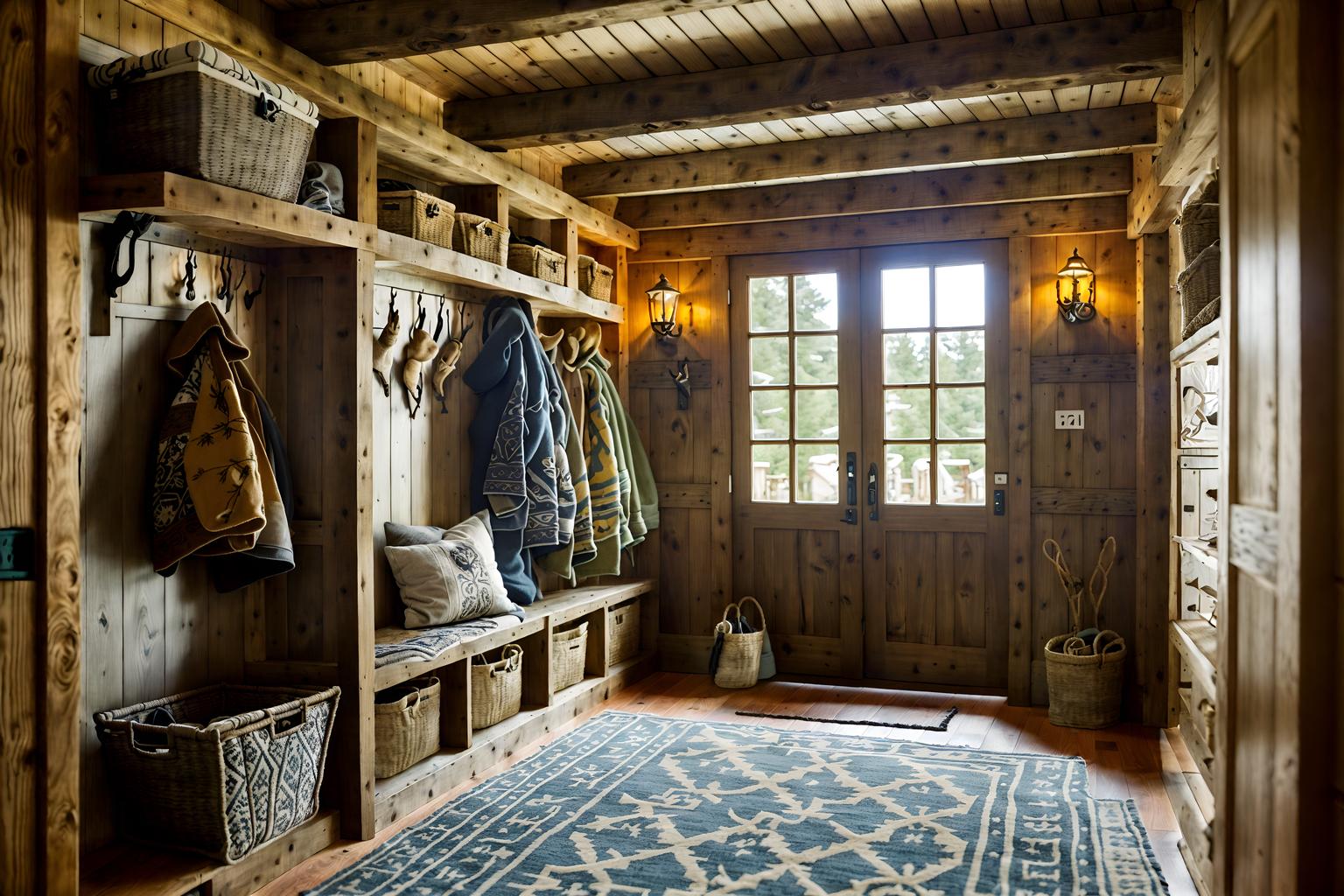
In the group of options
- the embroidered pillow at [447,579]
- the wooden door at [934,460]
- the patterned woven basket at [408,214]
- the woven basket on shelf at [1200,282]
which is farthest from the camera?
the wooden door at [934,460]

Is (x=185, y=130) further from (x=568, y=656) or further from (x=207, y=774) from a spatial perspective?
(x=568, y=656)

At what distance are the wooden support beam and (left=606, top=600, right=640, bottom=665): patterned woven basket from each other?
188cm

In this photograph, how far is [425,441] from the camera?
4254 mm

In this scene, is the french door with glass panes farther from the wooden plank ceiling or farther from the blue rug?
the blue rug

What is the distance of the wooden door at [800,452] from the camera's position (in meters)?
5.47

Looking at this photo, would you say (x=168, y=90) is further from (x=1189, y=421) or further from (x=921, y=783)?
(x=1189, y=421)

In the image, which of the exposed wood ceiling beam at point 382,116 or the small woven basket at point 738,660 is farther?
the small woven basket at point 738,660

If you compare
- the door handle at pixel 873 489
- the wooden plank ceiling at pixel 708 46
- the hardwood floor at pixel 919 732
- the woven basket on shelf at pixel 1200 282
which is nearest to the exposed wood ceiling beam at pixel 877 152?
the wooden plank ceiling at pixel 708 46

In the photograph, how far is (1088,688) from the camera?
462 centimetres

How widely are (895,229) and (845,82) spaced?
173cm

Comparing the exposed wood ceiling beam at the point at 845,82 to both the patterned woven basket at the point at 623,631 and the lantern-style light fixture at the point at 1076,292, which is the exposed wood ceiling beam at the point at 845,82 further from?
the patterned woven basket at the point at 623,631

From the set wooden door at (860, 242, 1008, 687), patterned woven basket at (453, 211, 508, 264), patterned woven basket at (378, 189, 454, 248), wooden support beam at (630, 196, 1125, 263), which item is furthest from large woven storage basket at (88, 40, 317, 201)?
wooden door at (860, 242, 1008, 687)

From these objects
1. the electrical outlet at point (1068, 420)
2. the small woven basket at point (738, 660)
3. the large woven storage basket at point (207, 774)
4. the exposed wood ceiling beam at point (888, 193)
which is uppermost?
the exposed wood ceiling beam at point (888, 193)

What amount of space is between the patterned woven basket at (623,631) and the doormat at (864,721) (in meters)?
0.75
